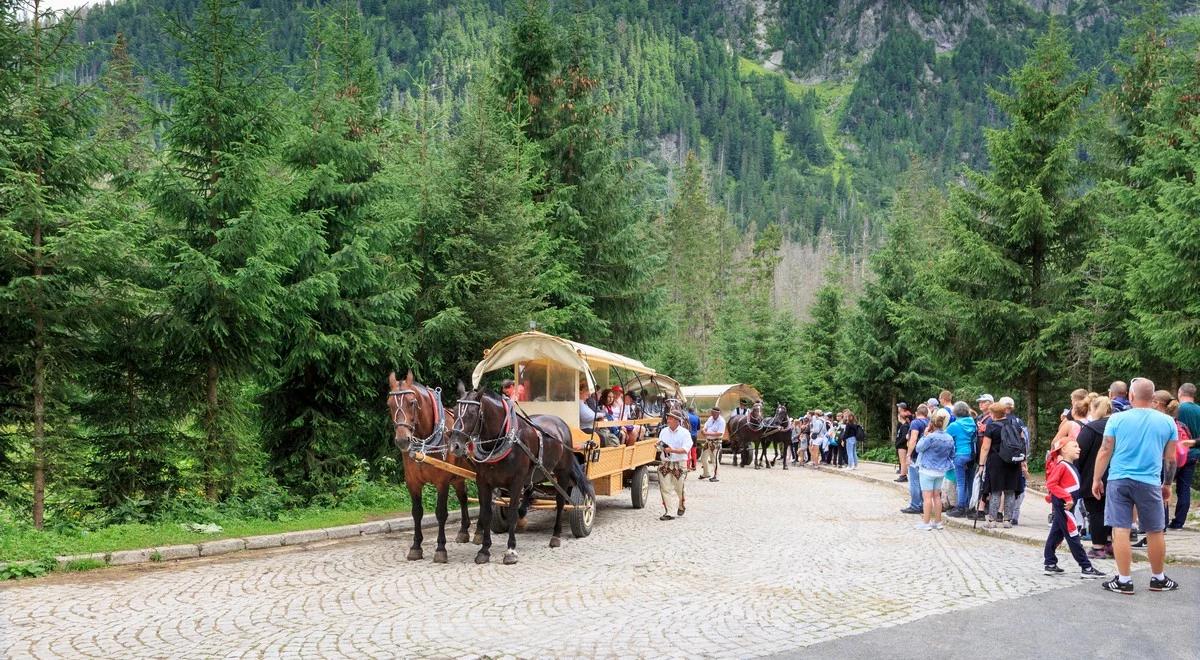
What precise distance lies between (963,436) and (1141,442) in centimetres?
611

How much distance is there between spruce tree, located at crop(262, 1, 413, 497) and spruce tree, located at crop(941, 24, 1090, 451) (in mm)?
17101

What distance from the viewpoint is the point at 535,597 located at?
331 inches

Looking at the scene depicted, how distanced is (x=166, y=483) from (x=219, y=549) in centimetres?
293

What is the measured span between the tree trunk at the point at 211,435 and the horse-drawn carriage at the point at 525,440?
165 inches

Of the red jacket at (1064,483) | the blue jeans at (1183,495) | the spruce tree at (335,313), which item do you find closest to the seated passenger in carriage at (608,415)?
the spruce tree at (335,313)

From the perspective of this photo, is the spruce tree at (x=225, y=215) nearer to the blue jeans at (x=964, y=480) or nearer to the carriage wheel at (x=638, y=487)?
the carriage wheel at (x=638, y=487)

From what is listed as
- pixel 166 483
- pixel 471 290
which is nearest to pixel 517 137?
pixel 471 290

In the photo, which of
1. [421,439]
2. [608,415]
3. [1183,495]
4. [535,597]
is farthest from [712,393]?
[535,597]

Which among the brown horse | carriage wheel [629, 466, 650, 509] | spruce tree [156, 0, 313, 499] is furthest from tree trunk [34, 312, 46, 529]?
carriage wheel [629, 466, 650, 509]

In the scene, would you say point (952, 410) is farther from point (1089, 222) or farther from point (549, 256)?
point (1089, 222)

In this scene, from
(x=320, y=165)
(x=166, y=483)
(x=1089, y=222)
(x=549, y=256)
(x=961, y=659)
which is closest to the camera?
(x=961, y=659)

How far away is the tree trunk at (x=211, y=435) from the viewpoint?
13.5m

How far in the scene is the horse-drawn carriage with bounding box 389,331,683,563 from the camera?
10.5 metres

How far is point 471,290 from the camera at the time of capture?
17.6m
